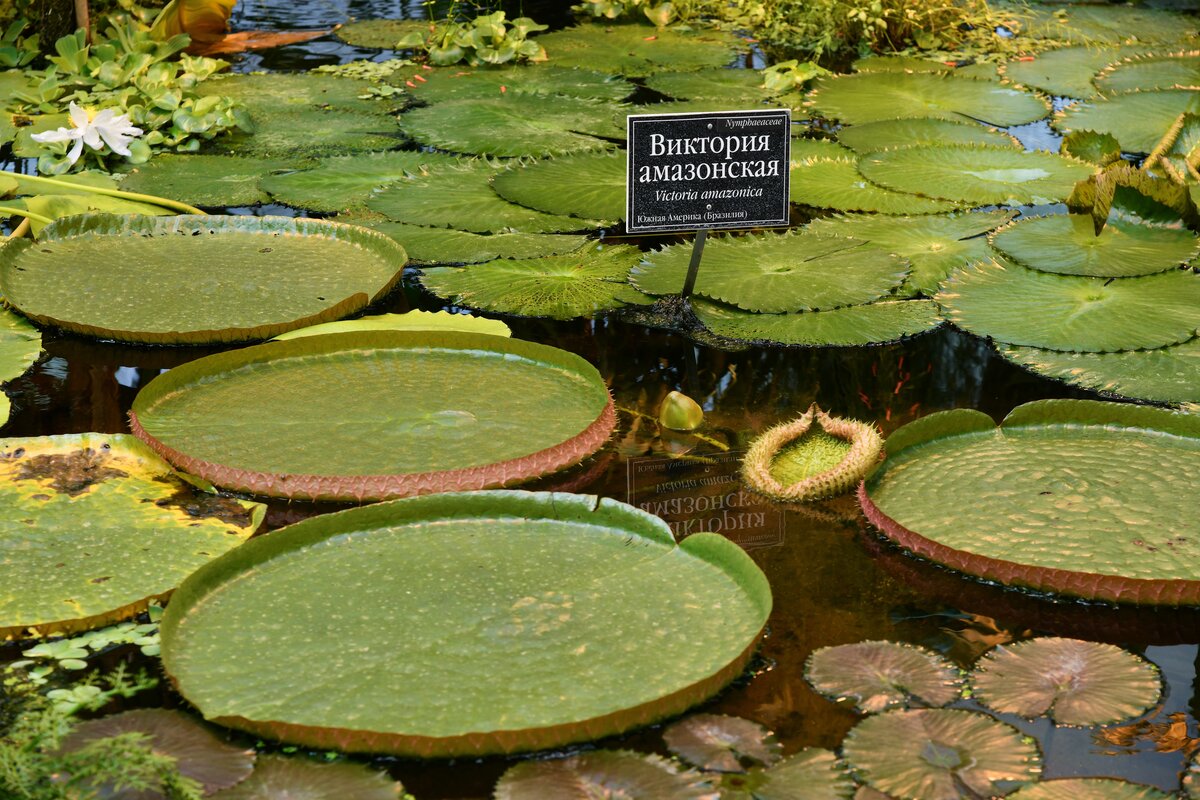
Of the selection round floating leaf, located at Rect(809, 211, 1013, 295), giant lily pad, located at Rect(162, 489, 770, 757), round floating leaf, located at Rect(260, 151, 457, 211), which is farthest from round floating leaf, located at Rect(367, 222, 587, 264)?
giant lily pad, located at Rect(162, 489, 770, 757)

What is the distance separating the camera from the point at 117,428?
8.66 feet

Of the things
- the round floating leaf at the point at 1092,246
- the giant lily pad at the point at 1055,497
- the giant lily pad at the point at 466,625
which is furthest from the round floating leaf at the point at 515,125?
the giant lily pad at the point at 466,625

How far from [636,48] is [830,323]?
317cm

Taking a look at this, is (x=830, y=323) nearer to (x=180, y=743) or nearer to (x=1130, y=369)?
(x=1130, y=369)

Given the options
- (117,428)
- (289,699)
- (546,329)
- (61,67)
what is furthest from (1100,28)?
(289,699)

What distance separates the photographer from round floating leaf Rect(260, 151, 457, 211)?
3828mm

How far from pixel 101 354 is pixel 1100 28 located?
5031 mm

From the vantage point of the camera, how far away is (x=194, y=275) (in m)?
3.22

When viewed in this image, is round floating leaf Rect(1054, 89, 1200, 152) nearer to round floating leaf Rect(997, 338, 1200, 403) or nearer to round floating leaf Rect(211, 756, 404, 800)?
round floating leaf Rect(997, 338, 1200, 403)

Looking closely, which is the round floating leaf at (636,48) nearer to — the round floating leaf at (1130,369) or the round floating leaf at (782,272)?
the round floating leaf at (782,272)

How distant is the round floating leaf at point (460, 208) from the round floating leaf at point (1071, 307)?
3.64 ft

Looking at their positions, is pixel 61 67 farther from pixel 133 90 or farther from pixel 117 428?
pixel 117 428

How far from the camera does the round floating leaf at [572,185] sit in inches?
147

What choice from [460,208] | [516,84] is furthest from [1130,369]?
[516,84]
